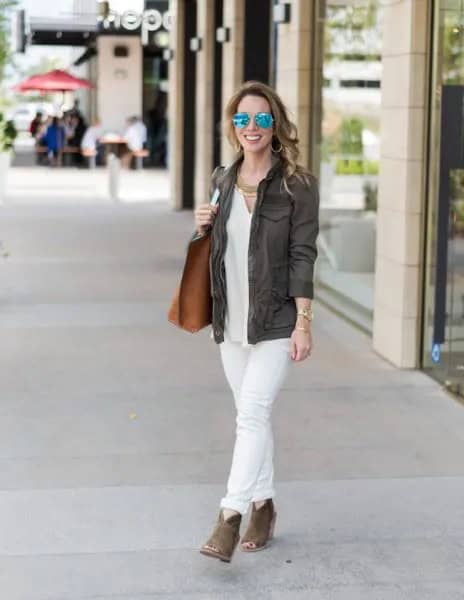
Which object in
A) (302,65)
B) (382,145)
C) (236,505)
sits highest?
(302,65)

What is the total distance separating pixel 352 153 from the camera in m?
11.6

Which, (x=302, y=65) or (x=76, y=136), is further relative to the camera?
(x=76, y=136)

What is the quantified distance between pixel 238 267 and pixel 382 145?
16.2 feet

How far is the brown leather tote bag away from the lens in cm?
525

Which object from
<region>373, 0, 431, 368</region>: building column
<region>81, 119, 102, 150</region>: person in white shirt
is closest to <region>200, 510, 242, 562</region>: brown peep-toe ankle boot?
<region>373, 0, 431, 368</region>: building column

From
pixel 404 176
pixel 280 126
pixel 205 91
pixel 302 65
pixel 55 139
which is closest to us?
pixel 280 126

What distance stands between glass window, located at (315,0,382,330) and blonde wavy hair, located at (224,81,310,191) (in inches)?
217

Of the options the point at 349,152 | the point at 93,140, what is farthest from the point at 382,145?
the point at 93,140

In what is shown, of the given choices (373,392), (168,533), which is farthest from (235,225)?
(373,392)

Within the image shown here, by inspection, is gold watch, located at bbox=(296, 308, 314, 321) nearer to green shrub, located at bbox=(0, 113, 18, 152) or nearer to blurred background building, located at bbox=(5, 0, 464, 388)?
blurred background building, located at bbox=(5, 0, 464, 388)

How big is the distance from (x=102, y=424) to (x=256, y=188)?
2.87 meters

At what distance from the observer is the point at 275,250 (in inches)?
201

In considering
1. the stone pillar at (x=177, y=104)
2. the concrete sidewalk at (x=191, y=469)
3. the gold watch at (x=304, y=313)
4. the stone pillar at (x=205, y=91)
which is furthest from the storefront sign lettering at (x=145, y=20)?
the gold watch at (x=304, y=313)

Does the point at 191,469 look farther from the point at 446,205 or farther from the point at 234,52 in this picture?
the point at 234,52
